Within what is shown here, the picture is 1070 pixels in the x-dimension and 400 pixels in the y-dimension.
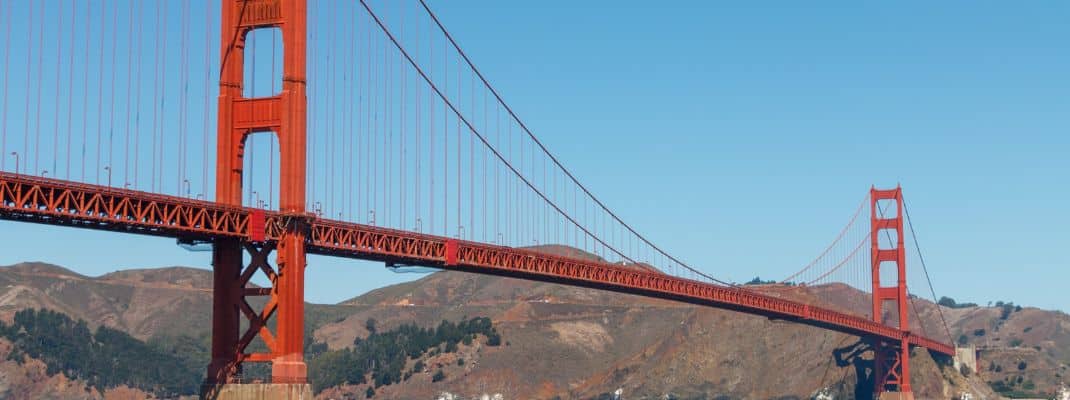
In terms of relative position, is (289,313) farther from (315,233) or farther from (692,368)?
(692,368)

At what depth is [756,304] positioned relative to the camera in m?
136

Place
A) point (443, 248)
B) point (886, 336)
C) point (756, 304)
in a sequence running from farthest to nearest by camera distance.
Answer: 1. point (886, 336)
2. point (756, 304)
3. point (443, 248)

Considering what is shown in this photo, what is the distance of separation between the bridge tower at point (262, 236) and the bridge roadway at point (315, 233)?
107 centimetres

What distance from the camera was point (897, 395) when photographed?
163500 millimetres

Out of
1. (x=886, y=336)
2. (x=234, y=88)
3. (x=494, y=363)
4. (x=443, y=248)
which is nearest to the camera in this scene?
(x=234, y=88)

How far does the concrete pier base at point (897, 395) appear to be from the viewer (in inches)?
6388

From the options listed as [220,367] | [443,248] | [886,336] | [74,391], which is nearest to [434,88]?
[443,248]

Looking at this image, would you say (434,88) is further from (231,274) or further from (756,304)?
(756,304)

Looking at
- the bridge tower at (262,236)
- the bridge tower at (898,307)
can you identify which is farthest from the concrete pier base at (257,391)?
the bridge tower at (898,307)

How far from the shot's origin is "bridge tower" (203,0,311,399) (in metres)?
74.3

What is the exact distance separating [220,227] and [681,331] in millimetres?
129442

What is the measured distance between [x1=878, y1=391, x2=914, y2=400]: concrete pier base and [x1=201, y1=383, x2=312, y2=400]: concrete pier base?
10023 cm

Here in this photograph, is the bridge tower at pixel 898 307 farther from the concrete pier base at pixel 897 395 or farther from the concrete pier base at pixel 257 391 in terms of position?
the concrete pier base at pixel 257 391

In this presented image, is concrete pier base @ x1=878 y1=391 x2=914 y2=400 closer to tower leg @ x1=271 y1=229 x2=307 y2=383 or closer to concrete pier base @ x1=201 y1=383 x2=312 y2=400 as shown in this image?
concrete pier base @ x1=201 y1=383 x2=312 y2=400
